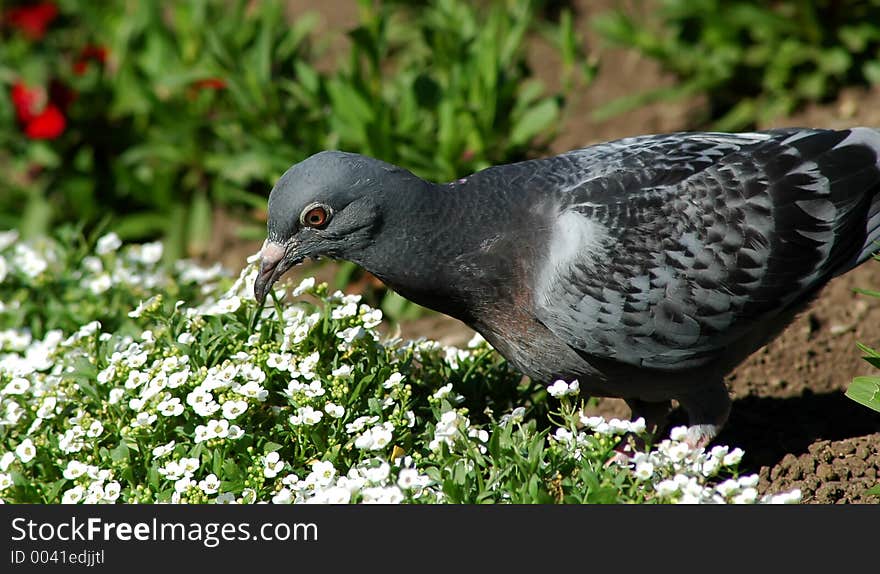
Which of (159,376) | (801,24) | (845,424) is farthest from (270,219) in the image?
(801,24)

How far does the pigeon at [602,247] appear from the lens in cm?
375

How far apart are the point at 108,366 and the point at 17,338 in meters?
1.04

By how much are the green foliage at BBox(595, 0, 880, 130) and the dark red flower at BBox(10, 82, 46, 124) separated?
3.76m

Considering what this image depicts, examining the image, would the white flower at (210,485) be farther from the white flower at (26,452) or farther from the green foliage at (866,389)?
the green foliage at (866,389)

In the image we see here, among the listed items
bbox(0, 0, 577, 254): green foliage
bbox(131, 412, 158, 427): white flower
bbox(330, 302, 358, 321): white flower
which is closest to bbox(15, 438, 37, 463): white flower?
bbox(131, 412, 158, 427): white flower

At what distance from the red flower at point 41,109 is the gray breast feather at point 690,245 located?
417 centimetres

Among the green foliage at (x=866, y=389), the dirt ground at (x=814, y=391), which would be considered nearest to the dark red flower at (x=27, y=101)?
the dirt ground at (x=814, y=391)

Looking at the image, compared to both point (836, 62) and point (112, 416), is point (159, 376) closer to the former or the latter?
point (112, 416)

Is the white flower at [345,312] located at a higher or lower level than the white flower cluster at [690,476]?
higher

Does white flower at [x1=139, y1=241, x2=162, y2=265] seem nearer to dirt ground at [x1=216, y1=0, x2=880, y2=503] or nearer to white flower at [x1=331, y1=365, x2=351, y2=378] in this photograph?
dirt ground at [x1=216, y1=0, x2=880, y2=503]

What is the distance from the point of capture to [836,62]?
675 cm

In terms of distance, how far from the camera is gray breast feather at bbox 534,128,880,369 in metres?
3.76

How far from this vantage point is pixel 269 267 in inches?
150

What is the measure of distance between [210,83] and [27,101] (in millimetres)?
1331
